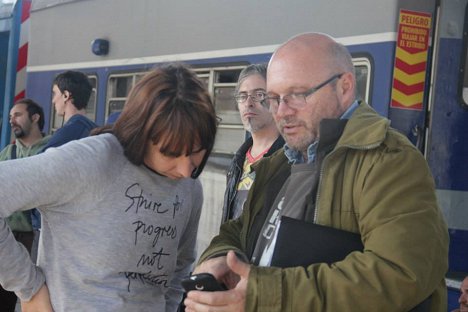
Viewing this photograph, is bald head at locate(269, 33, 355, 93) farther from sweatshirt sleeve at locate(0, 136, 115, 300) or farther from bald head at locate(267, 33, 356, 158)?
sweatshirt sleeve at locate(0, 136, 115, 300)

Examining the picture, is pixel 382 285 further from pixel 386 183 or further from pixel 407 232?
pixel 386 183

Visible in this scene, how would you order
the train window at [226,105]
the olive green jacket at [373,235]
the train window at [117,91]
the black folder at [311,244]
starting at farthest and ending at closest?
the train window at [117,91] → the train window at [226,105] → the black folder at [311,244] → the olive green jacket at [373,235]

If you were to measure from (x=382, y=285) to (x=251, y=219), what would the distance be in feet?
2.14

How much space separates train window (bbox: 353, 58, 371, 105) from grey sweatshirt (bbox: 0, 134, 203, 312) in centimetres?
181

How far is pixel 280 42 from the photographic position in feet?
13.1

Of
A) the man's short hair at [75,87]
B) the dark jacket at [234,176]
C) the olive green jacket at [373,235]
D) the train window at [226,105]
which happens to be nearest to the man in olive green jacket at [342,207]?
the olive green jacket at [373,235]

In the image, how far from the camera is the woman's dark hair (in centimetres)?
179

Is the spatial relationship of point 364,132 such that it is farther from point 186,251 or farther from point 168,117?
point 186,251

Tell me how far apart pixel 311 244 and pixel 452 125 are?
2091 millimetres

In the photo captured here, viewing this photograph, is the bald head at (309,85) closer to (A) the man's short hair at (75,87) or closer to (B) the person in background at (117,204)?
(B) the person in background at (117,204)

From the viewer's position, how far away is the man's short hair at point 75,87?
3929 mm

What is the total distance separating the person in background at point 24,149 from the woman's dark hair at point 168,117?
2292 millimetres

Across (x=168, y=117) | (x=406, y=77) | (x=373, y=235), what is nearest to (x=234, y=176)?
(x=406, y=77)

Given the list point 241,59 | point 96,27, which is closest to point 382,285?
point 241,59
